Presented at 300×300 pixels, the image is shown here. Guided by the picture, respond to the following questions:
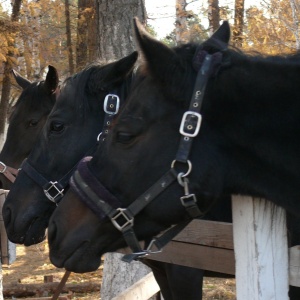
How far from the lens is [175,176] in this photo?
2.54 meters

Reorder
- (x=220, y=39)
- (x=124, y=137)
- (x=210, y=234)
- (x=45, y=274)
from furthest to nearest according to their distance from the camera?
(x=45, y=274) < (x=210, y=234) < (x=220, y=39) < (x=124, y=137)

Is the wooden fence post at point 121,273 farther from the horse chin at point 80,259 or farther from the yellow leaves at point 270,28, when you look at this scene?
the yellow leaves at point 270,28

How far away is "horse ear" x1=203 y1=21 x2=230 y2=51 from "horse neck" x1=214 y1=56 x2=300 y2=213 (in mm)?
143

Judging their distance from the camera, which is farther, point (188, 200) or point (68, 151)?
point (68, 151)

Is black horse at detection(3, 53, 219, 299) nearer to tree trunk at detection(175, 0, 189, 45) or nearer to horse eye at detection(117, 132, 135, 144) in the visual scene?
horse eye at detection(117, 132, 135, 144)

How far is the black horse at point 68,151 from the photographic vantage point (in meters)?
4.12

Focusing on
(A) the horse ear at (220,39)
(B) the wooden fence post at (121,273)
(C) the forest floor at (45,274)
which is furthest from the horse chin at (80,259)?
(C) the forest floor at (45,274)

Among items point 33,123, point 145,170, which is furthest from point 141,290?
point 145,170

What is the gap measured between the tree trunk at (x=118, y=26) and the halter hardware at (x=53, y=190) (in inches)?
99.8

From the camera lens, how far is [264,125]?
2.56m

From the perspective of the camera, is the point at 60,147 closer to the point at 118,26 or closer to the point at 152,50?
the point at 152,50

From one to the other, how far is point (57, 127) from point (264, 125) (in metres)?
1.94

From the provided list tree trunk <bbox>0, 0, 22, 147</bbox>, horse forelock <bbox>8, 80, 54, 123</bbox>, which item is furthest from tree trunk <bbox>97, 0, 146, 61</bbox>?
tree trunk <bbox>0, 0, 22, 147</bbox>

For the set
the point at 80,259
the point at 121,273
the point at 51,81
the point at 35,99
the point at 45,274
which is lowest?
the point at 45,274
